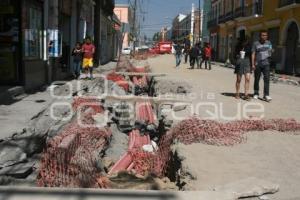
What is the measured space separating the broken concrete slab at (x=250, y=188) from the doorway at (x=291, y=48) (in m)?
28.4

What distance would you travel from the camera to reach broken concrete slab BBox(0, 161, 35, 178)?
6.21m

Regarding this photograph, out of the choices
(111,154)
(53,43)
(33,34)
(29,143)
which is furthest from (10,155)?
(53,43)

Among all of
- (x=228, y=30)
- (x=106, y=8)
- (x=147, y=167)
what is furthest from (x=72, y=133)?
(x=228, y=30)

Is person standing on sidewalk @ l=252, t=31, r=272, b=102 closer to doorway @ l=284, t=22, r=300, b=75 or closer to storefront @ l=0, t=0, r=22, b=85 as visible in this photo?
storefront @ l=0, t=0, r=22, b=85

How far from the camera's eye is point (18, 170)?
20.8 feet

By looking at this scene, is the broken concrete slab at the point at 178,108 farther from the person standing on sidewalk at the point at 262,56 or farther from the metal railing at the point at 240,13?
the metal railing at the point at 240,13

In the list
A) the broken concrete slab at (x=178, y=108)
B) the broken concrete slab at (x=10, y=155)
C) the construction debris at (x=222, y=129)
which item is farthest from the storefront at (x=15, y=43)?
the broken concrete slab at (x=10, y=155)

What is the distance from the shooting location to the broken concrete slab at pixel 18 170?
6.21m

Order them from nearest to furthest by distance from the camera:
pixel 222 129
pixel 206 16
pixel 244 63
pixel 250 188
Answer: pixel 250 188 → pixel 222 129 → pixel 244 63 → pixel 206 16

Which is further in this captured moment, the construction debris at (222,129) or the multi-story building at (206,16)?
the multi-story building at (206,16)

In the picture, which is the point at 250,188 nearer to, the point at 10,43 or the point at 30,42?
the point at 10,43

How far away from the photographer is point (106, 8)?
4134 cm

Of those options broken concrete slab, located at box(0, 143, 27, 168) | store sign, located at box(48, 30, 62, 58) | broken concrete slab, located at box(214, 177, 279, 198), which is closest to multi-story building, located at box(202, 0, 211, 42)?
store sign, located at box(48, 30, 62, 58)

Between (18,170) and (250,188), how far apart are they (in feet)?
9.00
